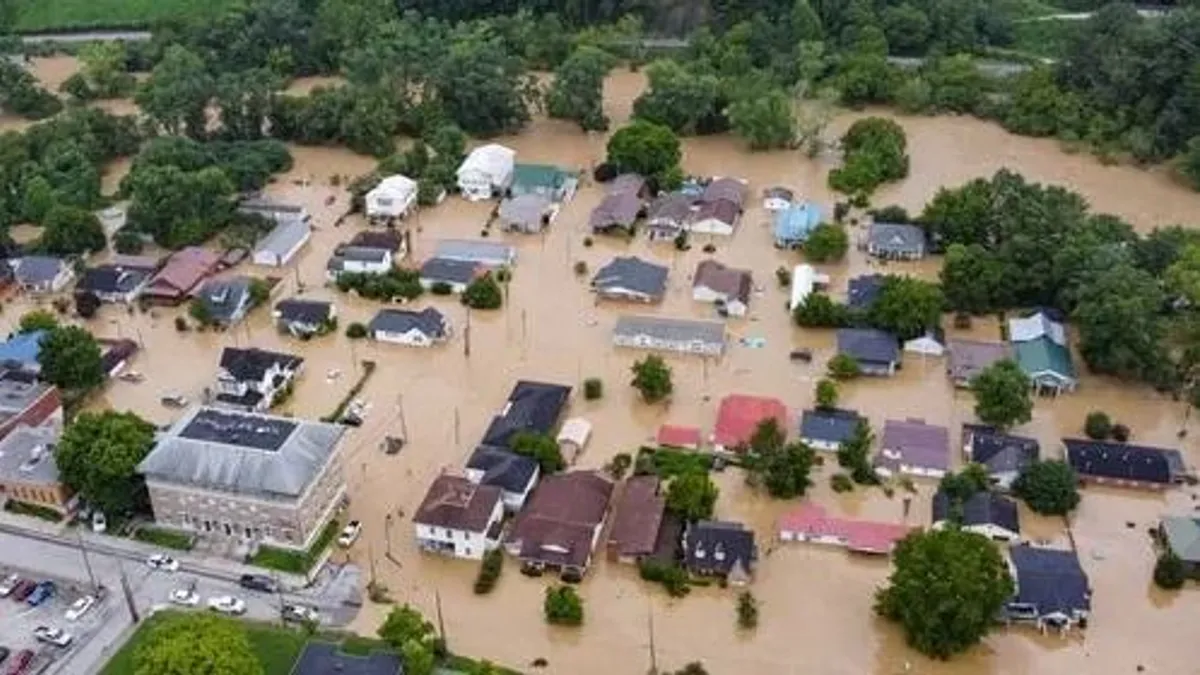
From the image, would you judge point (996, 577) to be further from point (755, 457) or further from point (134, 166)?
point (134, 166)

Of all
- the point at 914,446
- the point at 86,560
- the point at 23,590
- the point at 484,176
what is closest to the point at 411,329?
the point at 484,176

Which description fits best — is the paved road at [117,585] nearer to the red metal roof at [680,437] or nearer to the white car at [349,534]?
the white car at [349,534]

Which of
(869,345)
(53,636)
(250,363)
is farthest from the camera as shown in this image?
(869,345)

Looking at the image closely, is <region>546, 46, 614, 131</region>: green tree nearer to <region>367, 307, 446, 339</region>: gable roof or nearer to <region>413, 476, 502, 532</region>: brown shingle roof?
<region>367, 307, 446, 339</region>: gable roof

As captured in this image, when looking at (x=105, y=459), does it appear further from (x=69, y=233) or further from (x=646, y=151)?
(x=646, y=151)

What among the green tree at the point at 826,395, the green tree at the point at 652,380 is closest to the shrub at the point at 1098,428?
the green tree at the point at 826,395

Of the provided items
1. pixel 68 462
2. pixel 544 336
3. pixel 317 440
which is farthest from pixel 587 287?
pixel 68 462
